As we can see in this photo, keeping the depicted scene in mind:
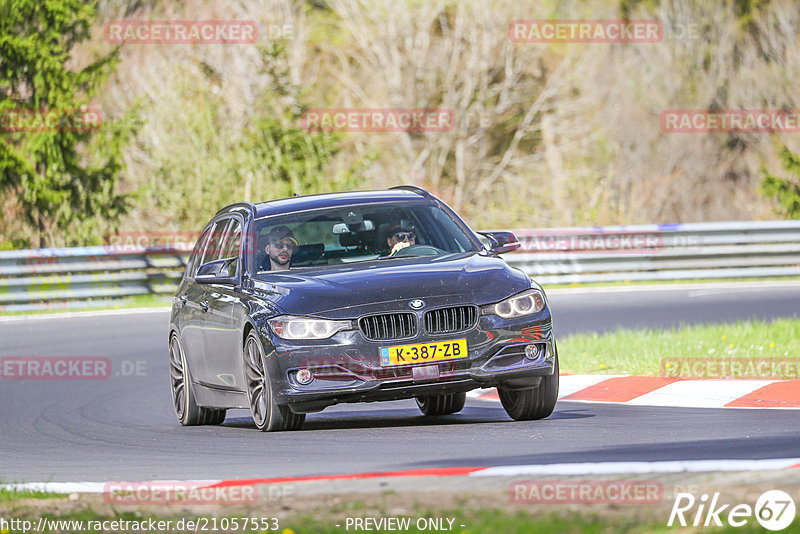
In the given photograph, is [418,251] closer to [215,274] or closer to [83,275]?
[215,274]

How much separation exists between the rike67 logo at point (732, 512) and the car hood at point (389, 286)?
3.83 metres

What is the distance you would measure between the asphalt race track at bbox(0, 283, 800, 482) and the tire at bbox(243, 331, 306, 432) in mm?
101

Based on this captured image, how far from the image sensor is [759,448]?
7.89 metres

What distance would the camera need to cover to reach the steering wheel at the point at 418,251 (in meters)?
10.8

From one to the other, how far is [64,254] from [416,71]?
19.4 metres

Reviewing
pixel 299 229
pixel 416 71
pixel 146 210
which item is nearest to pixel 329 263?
pixel 299 229

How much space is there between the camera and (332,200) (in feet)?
37.1

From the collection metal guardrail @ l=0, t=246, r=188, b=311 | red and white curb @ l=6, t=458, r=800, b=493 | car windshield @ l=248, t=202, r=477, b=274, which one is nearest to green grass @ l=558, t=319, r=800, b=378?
car windshield @ l=248, t=202, r=477, b=274

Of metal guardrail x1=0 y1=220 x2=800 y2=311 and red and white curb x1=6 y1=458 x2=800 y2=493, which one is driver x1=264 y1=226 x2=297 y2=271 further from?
metal guardrail x1=0 y1=220 x2=800 y2=311

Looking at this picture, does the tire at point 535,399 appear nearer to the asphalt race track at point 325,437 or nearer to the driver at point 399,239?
the asphalt race track at point 325,437

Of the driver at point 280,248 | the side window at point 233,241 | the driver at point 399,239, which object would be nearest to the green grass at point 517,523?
the driver at point 280,248

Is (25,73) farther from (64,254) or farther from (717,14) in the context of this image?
(717,14)

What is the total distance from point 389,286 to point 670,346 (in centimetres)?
571

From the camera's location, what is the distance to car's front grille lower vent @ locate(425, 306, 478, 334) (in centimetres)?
955
